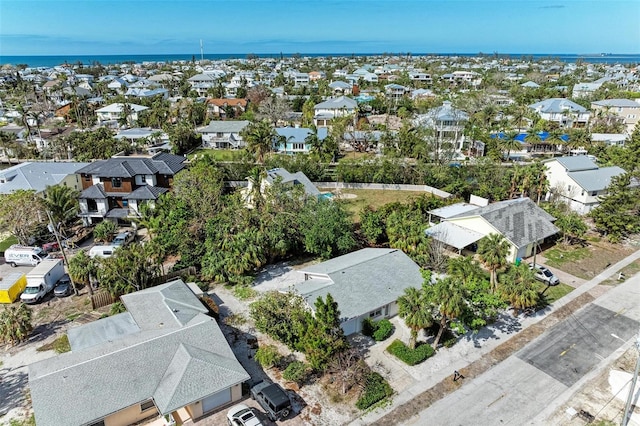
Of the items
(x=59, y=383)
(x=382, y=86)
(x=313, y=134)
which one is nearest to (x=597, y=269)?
(x=59, y=383)

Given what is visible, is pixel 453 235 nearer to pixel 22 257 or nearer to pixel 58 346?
pixel 58 346

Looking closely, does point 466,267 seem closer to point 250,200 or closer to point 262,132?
point 250,200

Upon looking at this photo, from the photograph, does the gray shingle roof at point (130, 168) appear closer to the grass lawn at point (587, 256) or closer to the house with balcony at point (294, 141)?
the house with balcony at point (294, 141)

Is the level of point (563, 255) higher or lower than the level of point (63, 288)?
lower

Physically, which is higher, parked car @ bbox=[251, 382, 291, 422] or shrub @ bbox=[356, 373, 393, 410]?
parked car @ bbox=[251, 382, 291, 422]

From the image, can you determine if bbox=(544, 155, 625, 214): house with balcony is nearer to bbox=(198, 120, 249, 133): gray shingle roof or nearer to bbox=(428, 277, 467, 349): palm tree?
bbox=(428, 277, 467, 349): palm tree

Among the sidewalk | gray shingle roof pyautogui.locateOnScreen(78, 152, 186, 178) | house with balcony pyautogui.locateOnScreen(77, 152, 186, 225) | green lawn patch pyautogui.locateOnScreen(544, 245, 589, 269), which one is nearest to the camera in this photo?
the sidewalk

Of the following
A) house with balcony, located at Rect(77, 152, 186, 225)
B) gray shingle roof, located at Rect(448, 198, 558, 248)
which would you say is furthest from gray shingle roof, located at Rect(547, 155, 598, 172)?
house with balcony, located at Rect(77, 152, 186, 225)

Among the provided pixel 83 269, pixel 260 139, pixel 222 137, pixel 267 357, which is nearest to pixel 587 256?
pixel 267 357
